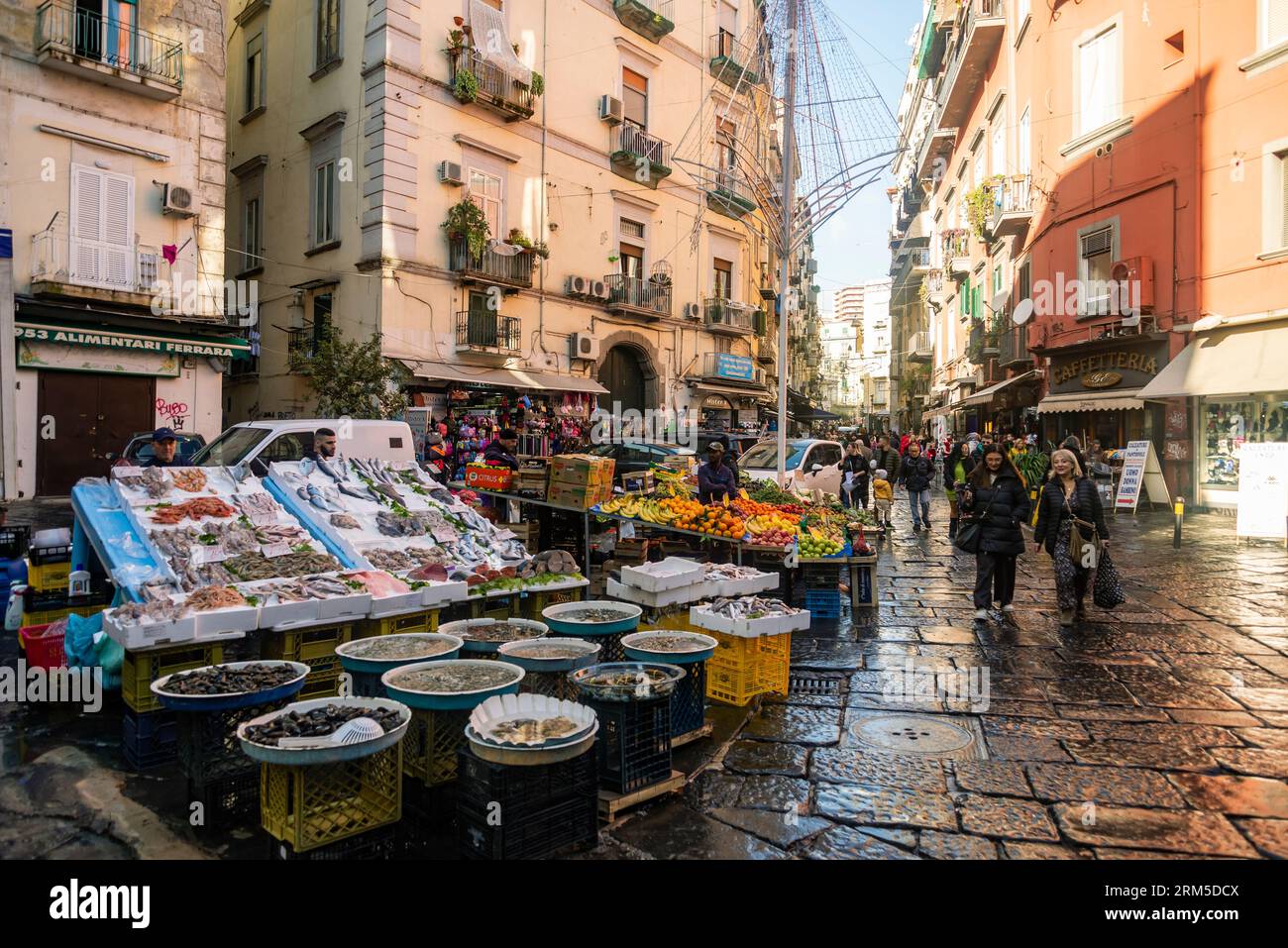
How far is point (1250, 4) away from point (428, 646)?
20199 millimetres

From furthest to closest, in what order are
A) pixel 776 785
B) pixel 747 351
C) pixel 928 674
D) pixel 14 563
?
pixel 747 351 → pixel 14 563 → pixel 928 674 → pixel 776 785

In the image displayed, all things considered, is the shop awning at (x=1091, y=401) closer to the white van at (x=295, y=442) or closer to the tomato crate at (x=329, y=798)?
the white van at (x=295, y=442)

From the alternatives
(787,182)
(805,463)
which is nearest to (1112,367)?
(805,463)

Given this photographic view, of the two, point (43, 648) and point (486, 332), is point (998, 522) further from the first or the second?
point (486, 332)

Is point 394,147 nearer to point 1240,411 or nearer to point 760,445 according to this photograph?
point 760,445

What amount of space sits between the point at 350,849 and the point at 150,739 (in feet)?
6.13

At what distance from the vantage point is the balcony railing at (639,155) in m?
23.2

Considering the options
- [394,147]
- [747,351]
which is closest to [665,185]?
[747,351]

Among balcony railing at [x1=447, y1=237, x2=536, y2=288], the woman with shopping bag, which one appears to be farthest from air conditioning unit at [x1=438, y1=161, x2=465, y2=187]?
the woman with shopping bag

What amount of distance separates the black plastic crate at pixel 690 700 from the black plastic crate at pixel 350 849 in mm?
1840

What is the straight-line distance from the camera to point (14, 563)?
22.7 feet

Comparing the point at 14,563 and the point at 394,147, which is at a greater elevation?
the point at 394,147

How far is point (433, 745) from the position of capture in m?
3.86
